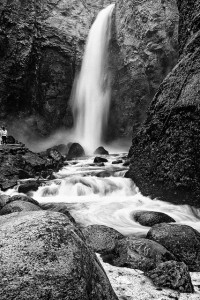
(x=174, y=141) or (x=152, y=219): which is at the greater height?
(x=174, y=141)

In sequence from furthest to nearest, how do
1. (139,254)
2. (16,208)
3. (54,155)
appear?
1. (54,155)
2. (16,208)
3. (139,254)

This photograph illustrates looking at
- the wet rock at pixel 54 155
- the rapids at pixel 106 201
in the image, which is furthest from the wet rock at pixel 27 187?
the wet rock at pixel 54 155

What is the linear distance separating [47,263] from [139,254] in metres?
3.24

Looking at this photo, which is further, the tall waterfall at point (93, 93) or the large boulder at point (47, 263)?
the tall waterfall at point (93, 93)

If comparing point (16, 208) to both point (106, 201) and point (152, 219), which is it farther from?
point (106, 201)

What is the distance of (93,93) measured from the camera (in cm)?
3212

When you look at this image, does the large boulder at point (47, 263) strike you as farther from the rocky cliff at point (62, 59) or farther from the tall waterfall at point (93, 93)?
the tall waterfall at point (93, 93)

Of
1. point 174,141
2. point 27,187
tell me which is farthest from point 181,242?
point 27,187

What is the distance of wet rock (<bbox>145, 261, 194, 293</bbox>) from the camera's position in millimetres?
4305

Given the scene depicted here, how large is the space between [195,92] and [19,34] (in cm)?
2564

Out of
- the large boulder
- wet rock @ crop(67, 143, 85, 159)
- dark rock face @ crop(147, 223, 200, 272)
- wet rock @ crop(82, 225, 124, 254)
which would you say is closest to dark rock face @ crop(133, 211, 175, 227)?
dark rock face @ crop(147, 223, 200, 272)

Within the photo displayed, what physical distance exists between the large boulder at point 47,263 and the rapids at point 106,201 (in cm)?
532

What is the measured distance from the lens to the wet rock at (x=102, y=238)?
6.11 m

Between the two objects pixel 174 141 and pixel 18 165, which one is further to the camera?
pixel 18 165
